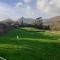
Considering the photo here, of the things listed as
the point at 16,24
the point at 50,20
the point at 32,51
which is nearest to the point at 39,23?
the point at 50,20

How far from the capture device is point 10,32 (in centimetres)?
349

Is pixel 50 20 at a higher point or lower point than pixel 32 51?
higher

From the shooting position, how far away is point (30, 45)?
3385mm

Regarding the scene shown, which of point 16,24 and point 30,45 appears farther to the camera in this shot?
point 16,24

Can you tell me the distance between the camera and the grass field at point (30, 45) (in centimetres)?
A: 317

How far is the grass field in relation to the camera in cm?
317

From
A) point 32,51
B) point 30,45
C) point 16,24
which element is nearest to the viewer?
point 32,51

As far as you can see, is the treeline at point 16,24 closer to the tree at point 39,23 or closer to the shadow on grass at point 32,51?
the tree at point 39,23

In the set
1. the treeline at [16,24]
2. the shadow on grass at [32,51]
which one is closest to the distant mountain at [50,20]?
the treeline at [16,24]

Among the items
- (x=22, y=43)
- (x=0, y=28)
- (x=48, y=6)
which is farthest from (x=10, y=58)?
(x=48, y=6)

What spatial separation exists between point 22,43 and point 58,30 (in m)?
0.73

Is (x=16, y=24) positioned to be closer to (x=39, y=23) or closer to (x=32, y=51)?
(x=39, y=23)

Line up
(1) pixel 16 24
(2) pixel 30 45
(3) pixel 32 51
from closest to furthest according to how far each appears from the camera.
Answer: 1. (3) pixel 32 51
2. (2) pixel 30 45
3. (1) pixel 16 24

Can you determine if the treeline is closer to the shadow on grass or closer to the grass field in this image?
the grass field
